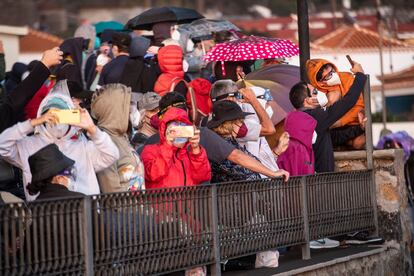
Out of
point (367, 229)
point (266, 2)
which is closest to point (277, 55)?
point (367, 229)

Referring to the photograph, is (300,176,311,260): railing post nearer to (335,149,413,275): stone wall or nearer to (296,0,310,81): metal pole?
(335,149,413,275): stone wall

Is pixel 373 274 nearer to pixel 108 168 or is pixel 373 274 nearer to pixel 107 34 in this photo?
pixel 108 168

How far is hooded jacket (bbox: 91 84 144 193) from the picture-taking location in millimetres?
10562

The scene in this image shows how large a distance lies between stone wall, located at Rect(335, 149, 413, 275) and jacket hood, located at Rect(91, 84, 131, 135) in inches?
174

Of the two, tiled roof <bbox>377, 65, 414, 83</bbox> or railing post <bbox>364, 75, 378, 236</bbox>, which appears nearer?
railing post <bbox>364, 75, 378, 236</bbox>

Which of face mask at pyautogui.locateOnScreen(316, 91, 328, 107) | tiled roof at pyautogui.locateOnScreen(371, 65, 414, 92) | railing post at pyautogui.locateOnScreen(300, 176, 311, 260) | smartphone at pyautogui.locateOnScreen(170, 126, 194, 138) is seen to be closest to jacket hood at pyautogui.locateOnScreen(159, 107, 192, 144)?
smartphone at pyautogui.locateOnScreen(170, 126, 194, 138)

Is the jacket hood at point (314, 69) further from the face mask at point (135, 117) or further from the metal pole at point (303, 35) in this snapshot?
the face mask at point (135, 117)

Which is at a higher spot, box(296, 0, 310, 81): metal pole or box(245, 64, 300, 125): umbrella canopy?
box(296, 0, 310, 81): metal pole

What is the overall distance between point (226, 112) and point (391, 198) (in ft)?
10.8

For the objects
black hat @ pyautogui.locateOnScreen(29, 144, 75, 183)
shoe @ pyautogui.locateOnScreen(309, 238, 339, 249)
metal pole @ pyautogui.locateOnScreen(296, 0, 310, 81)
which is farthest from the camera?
metal pole @ pyautogui.locateOnScreen(296, 0, 310, 81)

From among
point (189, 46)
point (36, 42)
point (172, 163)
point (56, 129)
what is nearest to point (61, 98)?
point (56, 129)

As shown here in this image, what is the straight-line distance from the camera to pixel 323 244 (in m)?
13.8

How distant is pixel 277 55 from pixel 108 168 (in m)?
5.02

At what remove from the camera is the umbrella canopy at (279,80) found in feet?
48.3
